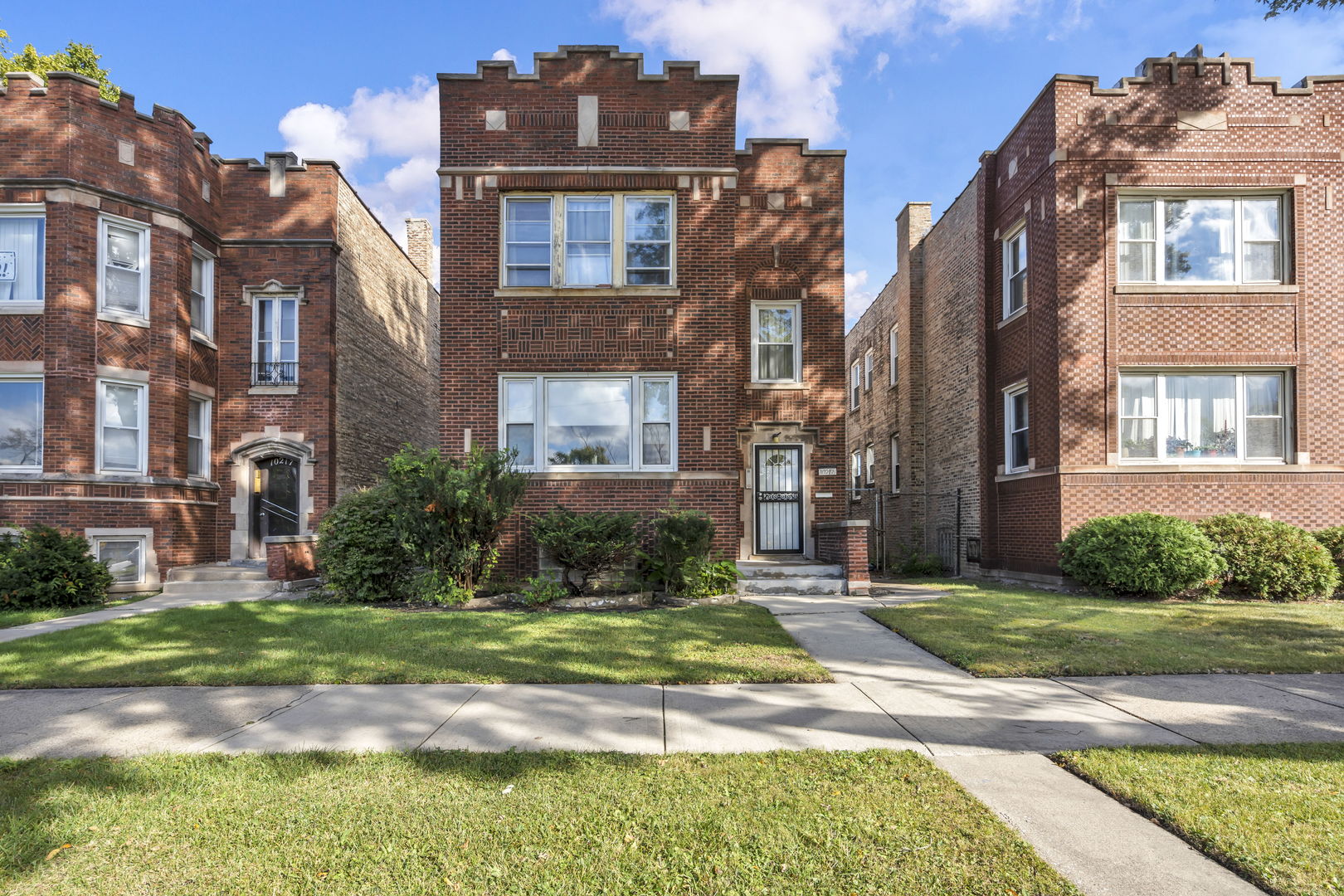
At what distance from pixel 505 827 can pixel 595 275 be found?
11.1 metres

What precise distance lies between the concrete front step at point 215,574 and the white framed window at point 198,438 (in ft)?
7.05

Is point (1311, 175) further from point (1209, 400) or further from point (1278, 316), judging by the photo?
point (1209, 400)

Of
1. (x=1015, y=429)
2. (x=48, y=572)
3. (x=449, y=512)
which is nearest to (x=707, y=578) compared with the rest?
(x=449, y=512)

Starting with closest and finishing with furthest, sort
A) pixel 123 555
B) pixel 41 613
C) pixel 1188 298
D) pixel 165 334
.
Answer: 1. pixel 41 613
2. pixel 1188 298
3. pixel 123 555
4. pixel 165 334

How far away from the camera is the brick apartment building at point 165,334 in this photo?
1370 centimetres

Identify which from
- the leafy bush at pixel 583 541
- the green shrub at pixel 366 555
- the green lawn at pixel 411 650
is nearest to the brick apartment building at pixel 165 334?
the green shrub at pixel 366 555

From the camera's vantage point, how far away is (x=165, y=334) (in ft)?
47.8

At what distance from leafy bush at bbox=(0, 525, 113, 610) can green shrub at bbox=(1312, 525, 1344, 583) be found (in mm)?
20605

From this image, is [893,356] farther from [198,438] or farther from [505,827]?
[505,827]

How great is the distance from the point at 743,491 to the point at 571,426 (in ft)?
12.9

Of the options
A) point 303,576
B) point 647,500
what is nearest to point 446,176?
point 647,500

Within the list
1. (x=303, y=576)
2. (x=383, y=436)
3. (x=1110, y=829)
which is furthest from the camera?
(x=383, y=436)

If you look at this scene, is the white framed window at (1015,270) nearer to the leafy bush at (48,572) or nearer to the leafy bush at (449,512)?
the leafy bush at (449,512)

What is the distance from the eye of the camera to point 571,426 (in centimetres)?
1318
